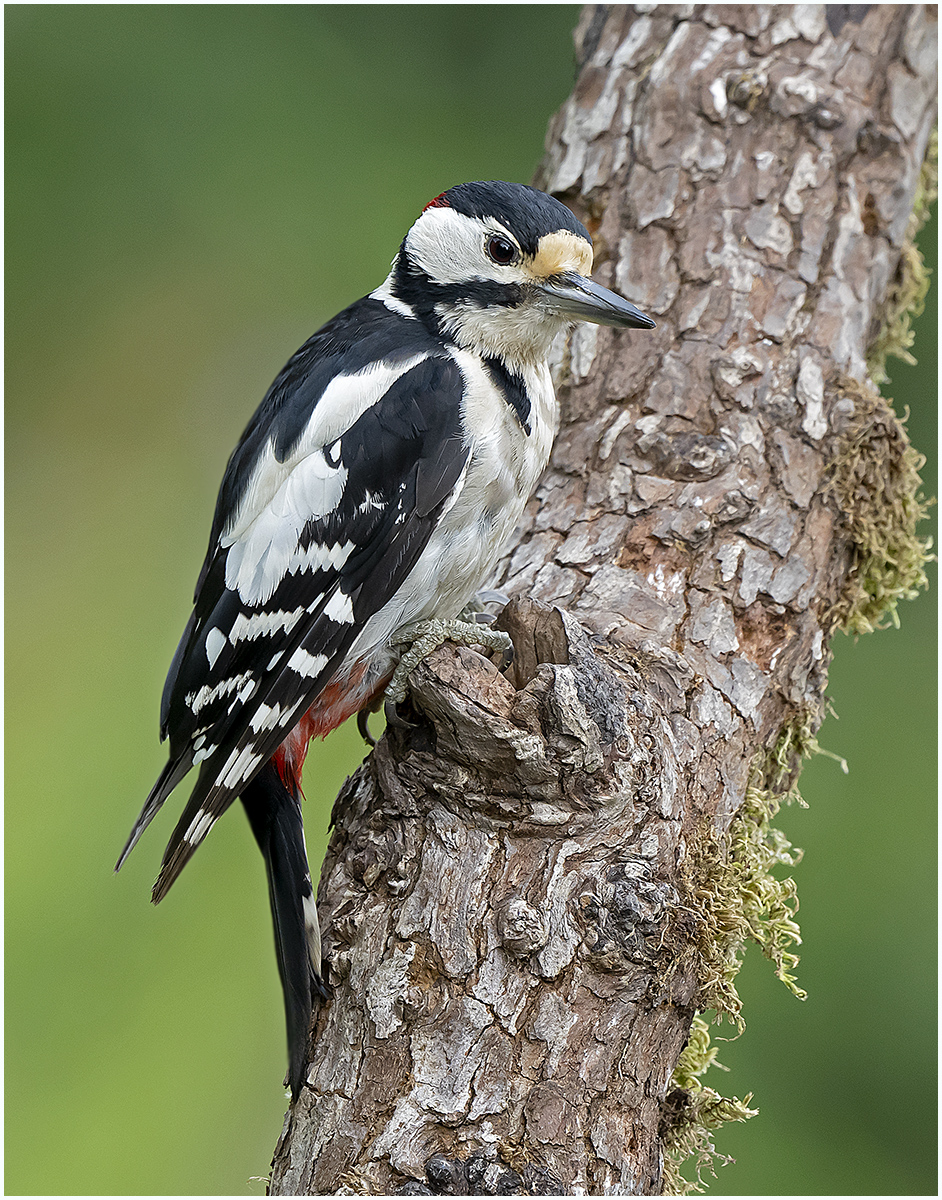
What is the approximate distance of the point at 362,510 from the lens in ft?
4.61

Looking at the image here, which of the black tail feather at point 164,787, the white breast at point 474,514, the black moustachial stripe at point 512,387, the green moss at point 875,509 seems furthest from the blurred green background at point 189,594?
the black moustachial stripe at point 512,387

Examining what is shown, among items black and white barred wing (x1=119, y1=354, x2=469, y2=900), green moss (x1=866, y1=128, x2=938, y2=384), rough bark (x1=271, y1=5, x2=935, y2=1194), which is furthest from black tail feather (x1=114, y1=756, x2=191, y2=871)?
green moss (x1=866, y1=128, x2=938, y2=384)

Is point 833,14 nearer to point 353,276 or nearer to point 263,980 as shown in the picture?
point 353,276

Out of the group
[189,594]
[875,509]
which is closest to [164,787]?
[875,509]

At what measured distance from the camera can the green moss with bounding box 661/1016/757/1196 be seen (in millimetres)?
1323

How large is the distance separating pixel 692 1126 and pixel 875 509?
0.99 m

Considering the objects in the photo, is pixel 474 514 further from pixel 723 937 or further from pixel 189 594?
pixel 189 594

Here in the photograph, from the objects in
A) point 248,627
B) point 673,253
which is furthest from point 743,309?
point 248,627

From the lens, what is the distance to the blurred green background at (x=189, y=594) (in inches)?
90.7

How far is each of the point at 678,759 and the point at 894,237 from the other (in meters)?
1.24

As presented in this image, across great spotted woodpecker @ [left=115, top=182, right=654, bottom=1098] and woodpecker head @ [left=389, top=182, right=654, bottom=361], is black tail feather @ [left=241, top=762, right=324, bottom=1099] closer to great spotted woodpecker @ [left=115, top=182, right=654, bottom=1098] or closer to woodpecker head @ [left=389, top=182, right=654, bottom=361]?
great spotted woodpecker @ [left=115, top=182, right=654, bottom=1098]

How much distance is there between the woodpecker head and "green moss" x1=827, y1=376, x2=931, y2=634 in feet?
1.60

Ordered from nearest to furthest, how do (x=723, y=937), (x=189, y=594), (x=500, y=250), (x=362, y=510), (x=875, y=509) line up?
(x=723, y=937) < (x=362, y=510) < (x=500, y=250) < (x=875, y=509) < (x=189, y=594)

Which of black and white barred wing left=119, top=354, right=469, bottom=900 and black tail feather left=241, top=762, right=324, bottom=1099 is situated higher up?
black and white barred wing left=119, top=354, right=469, bottom=900
